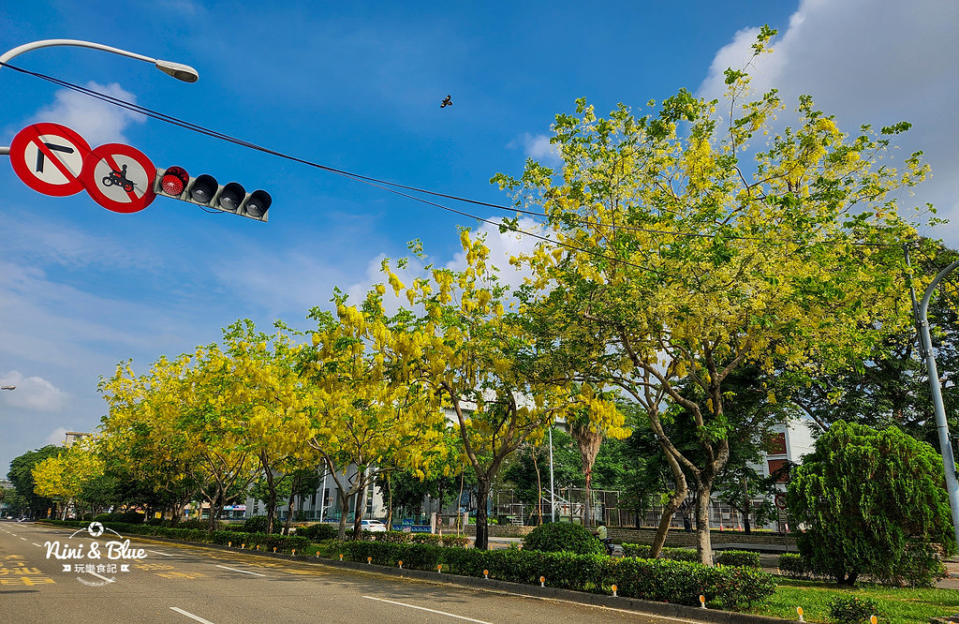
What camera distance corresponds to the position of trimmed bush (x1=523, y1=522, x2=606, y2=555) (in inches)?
600

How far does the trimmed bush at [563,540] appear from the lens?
15.2 m

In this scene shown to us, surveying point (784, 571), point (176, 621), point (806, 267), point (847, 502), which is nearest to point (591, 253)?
point (806, 267)

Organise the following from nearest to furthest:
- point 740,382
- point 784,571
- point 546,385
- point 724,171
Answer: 1. point 724,171
2. point 546,385
3. point 784,571
4. point 740,382

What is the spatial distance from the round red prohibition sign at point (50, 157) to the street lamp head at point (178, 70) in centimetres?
150

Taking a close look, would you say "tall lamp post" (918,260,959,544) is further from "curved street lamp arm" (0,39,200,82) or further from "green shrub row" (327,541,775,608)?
"curved street lamp arm" (0,39,200,82)

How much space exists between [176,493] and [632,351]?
1470 inches

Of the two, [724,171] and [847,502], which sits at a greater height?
[724,171]

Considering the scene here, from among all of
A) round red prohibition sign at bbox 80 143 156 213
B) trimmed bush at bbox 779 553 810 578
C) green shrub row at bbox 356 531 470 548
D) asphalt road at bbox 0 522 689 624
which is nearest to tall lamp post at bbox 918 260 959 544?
trimmed bush at bbox 779 553 810 578

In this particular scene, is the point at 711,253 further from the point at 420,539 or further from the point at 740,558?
the point at 420,539

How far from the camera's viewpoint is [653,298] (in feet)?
41.7

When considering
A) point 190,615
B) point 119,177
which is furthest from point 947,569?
point 119,177

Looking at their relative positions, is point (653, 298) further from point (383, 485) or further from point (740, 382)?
point (383, 485)

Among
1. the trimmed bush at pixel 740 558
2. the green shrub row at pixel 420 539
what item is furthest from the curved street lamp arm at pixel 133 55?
the green shrub row at pixel 420 539

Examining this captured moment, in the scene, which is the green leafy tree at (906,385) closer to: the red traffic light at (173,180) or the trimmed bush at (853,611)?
the trimmed bush at (853,611)
